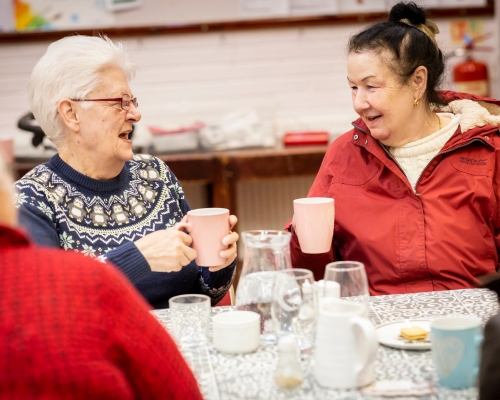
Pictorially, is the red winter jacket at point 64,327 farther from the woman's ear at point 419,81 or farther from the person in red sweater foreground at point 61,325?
the woman's ear at point 419,81

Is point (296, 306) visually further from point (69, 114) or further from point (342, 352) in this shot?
point (69, 114)

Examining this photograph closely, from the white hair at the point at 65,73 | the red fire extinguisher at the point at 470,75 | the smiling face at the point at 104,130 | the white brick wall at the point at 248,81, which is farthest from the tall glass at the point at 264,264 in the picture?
→ the red fire extinguisher at the point at 470,75

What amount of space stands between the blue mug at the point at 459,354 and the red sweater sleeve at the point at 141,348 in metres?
0.43

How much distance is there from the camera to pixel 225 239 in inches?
66.3

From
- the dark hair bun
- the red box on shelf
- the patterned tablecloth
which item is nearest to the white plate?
the patterned tablecloth

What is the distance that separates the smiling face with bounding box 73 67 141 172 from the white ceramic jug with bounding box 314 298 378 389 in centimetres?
103

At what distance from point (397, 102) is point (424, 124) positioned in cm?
12

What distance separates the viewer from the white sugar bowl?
1.43 m

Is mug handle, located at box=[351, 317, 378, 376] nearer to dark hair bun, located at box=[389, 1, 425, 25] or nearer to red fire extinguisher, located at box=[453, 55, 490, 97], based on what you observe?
dark hair bun, located at box=[389, 1, 425, 25]

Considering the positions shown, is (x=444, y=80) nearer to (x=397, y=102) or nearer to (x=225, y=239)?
(x=397, y=102)

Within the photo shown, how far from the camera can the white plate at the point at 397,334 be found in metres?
1.39

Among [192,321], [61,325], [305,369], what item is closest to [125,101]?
[192,321]

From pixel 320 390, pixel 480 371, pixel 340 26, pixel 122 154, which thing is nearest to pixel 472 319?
pixel 480 371

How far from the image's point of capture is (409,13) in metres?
2.21
